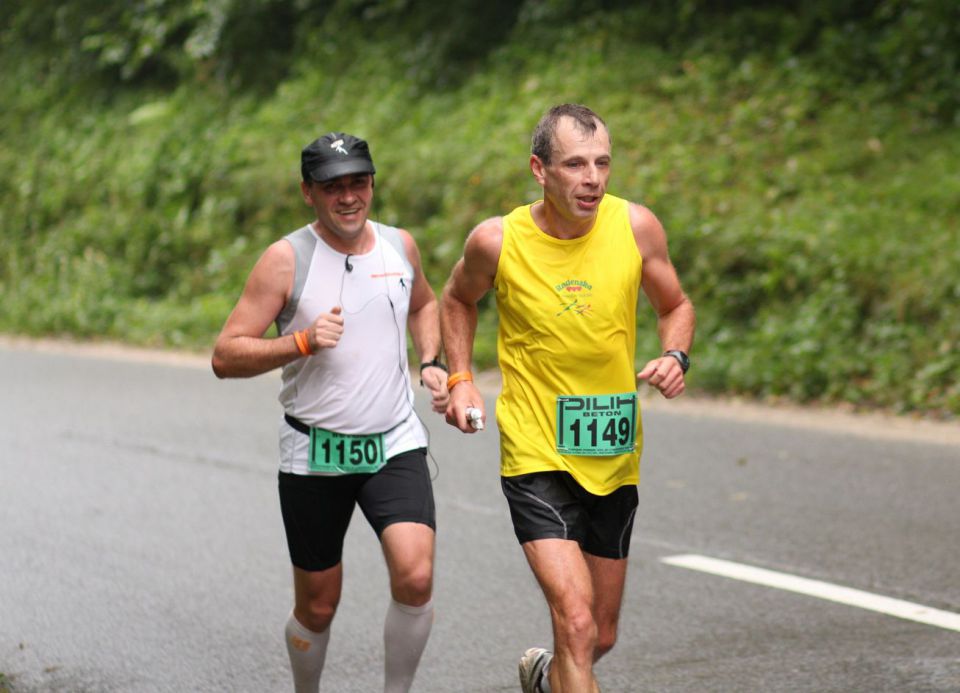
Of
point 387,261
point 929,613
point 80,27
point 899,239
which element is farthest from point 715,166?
point 80,27

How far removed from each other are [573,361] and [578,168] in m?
0.56

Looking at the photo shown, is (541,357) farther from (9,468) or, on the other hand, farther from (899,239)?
(899,239)

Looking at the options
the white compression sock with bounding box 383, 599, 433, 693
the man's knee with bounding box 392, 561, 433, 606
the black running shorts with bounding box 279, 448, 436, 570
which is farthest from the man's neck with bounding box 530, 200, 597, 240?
the white compression sock with bounding box 383, 599, 433, 693

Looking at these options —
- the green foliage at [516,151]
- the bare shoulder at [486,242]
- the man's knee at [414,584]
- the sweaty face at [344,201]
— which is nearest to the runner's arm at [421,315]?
the sweaty face at [344,201]

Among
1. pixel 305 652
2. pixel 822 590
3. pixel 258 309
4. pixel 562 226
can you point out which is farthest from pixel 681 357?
pixel 822 590

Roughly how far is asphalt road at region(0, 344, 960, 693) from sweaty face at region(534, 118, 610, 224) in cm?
199

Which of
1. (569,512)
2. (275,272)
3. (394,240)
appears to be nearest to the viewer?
(569,512)

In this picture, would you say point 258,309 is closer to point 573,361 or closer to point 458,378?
point 458,378

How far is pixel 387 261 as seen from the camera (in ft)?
17.1

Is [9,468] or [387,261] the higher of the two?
[387,261]

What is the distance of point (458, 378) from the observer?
495 cm

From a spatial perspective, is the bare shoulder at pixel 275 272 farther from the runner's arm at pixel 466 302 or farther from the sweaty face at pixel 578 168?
the sweaty face at pixel 578 168

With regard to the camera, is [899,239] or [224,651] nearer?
[224,651]

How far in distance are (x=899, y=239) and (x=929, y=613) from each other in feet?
24.5
